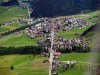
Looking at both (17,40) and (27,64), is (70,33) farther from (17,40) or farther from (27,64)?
(27,64)

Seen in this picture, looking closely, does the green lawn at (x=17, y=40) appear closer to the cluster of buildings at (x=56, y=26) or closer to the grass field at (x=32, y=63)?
the cluster of buildings at (x=56, y=26)

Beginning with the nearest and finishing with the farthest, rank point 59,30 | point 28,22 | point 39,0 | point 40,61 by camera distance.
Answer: point 40,61 < point 59,30 < point 28,22 < point 39,0

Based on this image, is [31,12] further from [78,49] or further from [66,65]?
[66,65]

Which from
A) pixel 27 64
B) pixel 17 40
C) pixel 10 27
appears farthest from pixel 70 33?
pixel 27 64

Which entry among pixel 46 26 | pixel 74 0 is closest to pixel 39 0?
pixel 74 0

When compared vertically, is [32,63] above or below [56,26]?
below

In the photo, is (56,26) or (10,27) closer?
(56,26)

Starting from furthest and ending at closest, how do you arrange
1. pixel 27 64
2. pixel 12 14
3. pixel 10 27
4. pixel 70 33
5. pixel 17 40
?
pixel 12 14 < pixel 10 27 < pixel 70 33 < pixel 17 40 < pixel 27 64

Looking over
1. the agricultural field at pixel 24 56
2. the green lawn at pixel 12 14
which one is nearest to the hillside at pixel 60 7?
the green lawn at pixel 12 14
